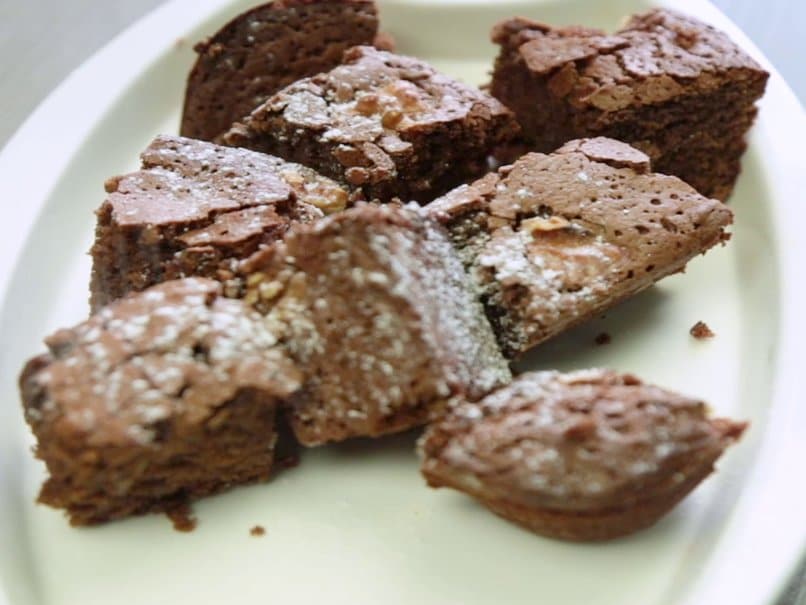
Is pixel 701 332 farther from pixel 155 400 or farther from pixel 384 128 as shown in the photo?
pixel 155 400

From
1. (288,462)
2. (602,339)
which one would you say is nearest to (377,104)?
(602,339)

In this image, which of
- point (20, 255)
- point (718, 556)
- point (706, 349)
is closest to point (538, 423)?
point (718, 556)

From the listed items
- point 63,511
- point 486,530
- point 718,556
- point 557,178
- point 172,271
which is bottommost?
point 63,511

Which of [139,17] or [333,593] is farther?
[139,17]

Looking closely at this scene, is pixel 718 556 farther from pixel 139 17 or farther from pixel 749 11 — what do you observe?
pixel 139 17

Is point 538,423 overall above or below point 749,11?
below

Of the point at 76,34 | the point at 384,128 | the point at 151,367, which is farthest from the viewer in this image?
the point at 76,34

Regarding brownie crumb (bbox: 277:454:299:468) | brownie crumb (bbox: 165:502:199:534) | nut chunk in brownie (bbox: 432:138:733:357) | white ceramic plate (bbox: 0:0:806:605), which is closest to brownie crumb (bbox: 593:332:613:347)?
white ceramic plate (bbox: 0:0:806:605)
